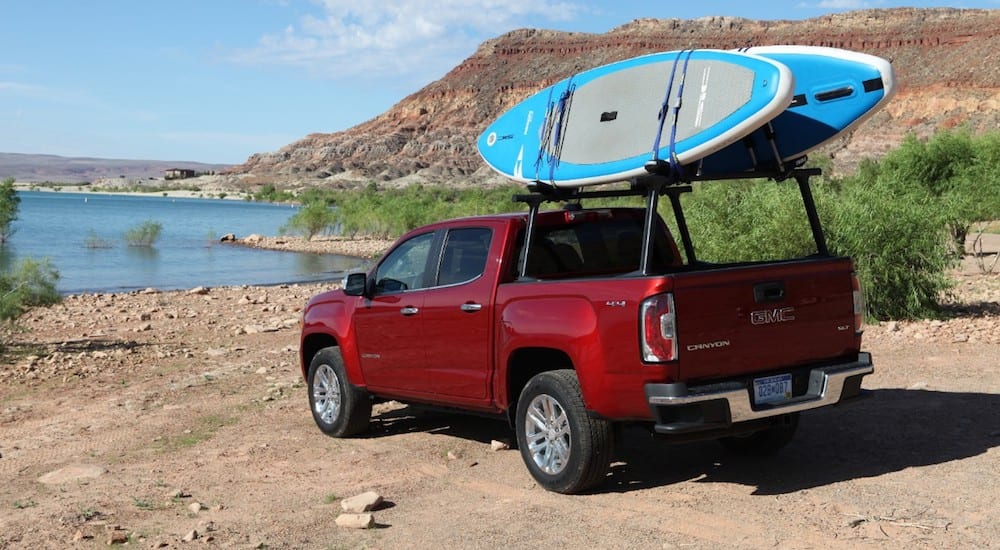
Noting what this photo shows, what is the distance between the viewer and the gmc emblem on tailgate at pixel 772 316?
Result: 6402mm

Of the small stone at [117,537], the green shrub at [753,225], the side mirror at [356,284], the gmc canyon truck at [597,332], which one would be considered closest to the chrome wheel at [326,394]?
the gmc canyon truck at [597,332]

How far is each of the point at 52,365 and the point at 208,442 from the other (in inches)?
215

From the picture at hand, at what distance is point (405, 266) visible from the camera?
8578 millimetres

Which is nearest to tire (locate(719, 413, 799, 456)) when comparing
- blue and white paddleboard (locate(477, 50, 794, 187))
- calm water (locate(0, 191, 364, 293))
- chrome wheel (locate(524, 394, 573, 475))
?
chrome wheel (locate(524, 394, 573, 475))

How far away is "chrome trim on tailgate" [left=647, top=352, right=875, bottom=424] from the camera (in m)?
6.07

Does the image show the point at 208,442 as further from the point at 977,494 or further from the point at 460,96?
the point at 460,96

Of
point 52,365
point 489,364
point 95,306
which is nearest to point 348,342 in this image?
point 489,364

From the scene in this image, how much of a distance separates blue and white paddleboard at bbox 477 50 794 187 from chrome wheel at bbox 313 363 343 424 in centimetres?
251

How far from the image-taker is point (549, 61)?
15575cm

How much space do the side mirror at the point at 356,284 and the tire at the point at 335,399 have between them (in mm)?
729

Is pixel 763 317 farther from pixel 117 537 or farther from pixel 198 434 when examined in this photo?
pixel 198 434

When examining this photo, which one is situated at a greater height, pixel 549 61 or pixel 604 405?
pixel 549 61

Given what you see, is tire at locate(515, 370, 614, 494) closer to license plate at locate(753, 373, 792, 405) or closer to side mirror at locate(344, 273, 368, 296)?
license plate at locate(753, 373, 792, 405)

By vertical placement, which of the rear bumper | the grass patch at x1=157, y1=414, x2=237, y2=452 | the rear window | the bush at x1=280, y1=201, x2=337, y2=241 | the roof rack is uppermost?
the roof rack
